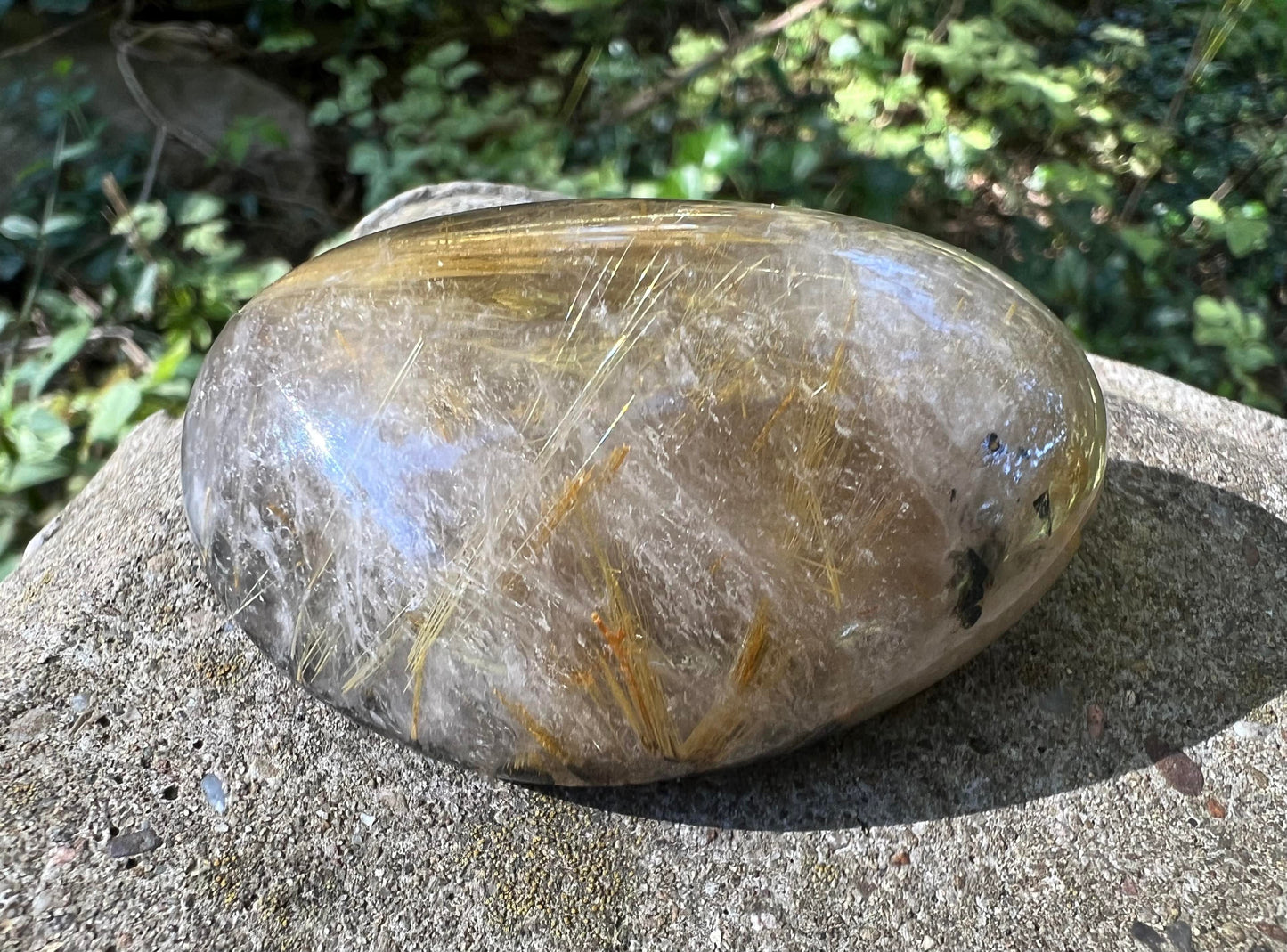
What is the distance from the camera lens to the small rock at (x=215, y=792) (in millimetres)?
1009

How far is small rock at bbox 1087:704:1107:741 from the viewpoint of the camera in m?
1.08

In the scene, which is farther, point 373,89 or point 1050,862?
point 373,89

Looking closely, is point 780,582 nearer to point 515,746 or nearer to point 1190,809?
point 515,746

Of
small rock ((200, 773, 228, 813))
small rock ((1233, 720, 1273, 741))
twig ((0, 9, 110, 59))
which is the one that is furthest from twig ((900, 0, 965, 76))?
small rock ((200, 773, 228, 813))

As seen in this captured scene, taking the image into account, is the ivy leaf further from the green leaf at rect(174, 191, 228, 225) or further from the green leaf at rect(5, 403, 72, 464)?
the green leaf at rect(5, 403, 72, 464)

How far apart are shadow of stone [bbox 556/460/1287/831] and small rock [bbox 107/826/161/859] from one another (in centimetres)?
45

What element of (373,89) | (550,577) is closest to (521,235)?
(550,577)

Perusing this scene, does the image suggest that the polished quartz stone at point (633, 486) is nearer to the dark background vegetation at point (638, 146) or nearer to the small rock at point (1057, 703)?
the small rock at point (1057, 703)

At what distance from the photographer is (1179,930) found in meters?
0.93

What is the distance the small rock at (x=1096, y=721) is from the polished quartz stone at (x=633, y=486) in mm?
256

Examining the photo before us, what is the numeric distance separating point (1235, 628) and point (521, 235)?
1.09 m

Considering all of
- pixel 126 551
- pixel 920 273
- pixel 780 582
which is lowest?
pixel 126 551

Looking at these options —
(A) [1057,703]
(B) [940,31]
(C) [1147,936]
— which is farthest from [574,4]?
(C) [1147,936]

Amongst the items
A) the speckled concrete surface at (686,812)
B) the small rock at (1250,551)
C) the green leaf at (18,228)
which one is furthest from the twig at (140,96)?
the small rock at (1250,551)
